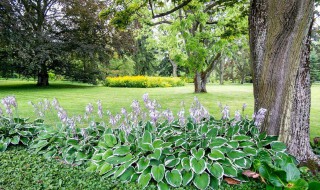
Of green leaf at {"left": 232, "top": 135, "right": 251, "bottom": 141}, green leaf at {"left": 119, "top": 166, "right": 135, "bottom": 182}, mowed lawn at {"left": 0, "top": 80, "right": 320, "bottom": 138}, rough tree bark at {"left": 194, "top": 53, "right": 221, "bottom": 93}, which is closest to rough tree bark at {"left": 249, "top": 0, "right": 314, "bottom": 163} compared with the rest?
green leaf at {"left": 232, "top": 135, "right": 251, "bottom": 141}

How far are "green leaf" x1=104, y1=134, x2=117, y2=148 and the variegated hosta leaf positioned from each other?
0.86 meters

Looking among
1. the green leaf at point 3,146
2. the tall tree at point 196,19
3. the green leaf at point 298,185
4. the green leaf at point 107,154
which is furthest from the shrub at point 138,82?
the green leaf at point 298,185

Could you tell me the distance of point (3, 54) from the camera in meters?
14.9

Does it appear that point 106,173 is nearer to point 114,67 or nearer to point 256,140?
point 256,140

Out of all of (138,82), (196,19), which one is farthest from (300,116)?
(138,82)

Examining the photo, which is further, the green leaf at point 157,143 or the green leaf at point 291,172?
the green leaf at point 157,143

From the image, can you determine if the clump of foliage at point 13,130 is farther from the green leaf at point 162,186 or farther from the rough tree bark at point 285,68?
the rough tree bark at point 285,68

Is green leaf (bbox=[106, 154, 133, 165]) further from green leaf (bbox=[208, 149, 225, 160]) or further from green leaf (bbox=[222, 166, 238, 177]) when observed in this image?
green leaf (bbox=[222, 166, 238, 177])

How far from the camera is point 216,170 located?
227cm

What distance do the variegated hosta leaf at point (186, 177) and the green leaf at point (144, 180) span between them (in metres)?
0.31

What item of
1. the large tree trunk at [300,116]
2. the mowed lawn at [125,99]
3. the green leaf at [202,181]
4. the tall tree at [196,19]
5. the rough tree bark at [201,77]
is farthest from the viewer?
the rough tree bark at [201,77]

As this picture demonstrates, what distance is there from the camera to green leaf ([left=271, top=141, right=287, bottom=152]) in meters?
2.64

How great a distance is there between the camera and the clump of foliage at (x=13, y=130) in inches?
126

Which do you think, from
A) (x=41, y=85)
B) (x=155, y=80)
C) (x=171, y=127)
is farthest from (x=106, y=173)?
(x=155, y=80)
